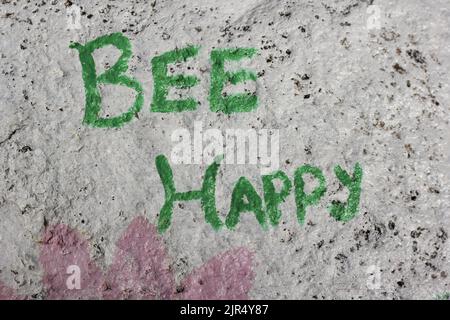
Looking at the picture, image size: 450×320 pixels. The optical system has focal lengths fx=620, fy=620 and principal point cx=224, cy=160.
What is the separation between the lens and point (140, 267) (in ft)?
11.8

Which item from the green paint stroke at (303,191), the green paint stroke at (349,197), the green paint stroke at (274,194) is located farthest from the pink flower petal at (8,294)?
the green paint stroke at (349,197)

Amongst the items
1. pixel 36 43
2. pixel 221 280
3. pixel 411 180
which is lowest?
pixel 221 280

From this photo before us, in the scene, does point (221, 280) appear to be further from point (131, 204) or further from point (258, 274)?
point (131, 204)

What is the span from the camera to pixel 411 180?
3688 mm

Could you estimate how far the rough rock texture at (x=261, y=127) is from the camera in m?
3.59

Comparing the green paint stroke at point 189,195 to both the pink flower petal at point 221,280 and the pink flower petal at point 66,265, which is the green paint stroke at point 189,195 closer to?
the pink flower petal at point 221,280

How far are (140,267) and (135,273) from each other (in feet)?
0.15

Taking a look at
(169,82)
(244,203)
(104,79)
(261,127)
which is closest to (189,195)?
(244,203)

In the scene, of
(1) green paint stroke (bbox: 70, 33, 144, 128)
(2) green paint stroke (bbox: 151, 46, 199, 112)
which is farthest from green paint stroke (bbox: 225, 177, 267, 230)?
(1) green paint stroke (bbox: 70, 33, 144, 128)

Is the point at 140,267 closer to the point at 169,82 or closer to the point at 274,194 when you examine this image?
the point at 274,194

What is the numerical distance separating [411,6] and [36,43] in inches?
96.0
